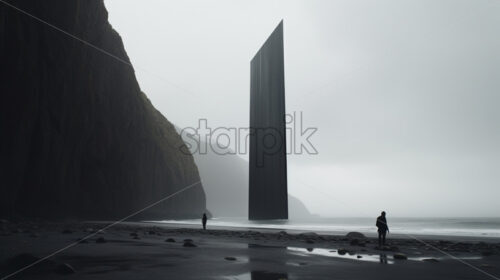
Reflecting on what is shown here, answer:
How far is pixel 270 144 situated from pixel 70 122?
2443cm

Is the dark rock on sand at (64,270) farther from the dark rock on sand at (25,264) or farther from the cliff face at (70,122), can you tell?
the cliff face at (70,122)

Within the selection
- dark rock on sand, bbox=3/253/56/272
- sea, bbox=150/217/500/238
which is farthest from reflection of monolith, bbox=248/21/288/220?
dark rock on sand, bbox=3/253/56/272

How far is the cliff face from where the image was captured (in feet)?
111

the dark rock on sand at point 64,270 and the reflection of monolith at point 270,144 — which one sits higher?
the reflection of monolith at point 270,144

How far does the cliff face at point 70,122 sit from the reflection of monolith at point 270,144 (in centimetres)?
2087

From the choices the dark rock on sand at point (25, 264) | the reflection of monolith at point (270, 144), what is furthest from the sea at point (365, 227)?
the dark rock on sand at point (25, 264)

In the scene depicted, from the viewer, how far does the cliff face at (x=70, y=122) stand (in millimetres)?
33750

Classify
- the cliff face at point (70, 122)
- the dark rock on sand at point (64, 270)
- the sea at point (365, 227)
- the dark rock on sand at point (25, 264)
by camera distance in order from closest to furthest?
the dark rock on sand at point (64, 270)
the dark rock on sand at point (25, 264)
the sea at point (365, 227)
the cliff face at point (70, 122)

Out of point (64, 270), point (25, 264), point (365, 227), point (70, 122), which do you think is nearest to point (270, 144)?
point (365, 227)

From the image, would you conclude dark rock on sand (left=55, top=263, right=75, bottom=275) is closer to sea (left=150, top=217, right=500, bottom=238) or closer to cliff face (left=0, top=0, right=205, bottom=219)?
sea (left=150, top=217, right=500, bottom=238)

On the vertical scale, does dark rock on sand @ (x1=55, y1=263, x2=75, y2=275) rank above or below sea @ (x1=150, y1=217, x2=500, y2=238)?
above

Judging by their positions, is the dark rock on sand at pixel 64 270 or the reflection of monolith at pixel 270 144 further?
the reflection of monolith at pixel 270 144

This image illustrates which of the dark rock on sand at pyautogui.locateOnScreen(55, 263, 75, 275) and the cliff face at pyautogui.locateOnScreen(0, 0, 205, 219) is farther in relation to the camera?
the cliff face at pyautogui.locateOnScreen(0, 0, 205, 219)

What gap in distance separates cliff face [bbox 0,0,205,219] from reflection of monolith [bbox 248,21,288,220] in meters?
20.9
